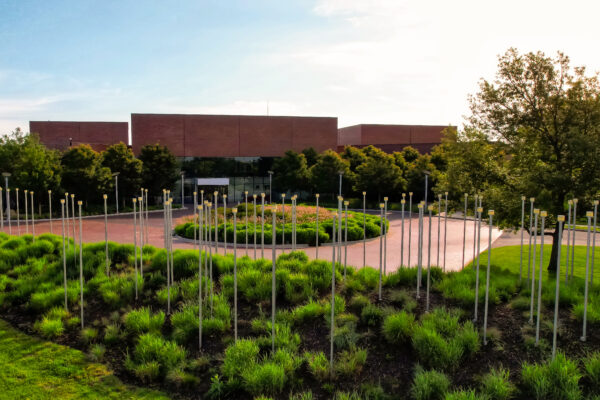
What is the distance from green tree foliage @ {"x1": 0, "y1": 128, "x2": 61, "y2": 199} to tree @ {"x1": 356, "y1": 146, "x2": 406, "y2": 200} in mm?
19962

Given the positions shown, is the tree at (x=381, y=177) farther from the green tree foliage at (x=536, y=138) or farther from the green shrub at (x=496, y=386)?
the green shrub at (x=496, y=386)

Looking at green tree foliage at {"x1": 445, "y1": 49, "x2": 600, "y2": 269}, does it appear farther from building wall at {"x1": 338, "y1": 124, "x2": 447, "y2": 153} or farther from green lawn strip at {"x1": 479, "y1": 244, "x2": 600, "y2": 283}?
building wall at {"x1": 338, "y1": 124, "x2": 447, "y2": 153}

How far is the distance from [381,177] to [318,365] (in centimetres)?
2671

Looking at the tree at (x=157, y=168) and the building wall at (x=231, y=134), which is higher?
the building wall at (x=231, y=134)

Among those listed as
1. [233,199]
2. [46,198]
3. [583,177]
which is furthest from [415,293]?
[233,199]

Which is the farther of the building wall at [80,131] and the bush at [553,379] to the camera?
the building wall at [80,131]

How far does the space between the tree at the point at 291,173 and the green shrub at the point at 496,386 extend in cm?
3160

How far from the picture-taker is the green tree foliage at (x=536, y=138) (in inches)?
409

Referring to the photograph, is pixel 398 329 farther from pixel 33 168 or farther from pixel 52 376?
pixel 33 168

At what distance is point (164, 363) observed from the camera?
6.04 metres

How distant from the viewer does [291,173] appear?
36.7 m

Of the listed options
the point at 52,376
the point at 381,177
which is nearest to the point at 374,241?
the point at 381,177

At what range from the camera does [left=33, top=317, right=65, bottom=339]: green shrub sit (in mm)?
7164

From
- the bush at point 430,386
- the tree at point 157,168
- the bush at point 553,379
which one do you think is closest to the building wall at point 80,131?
the tree at point 157,168
